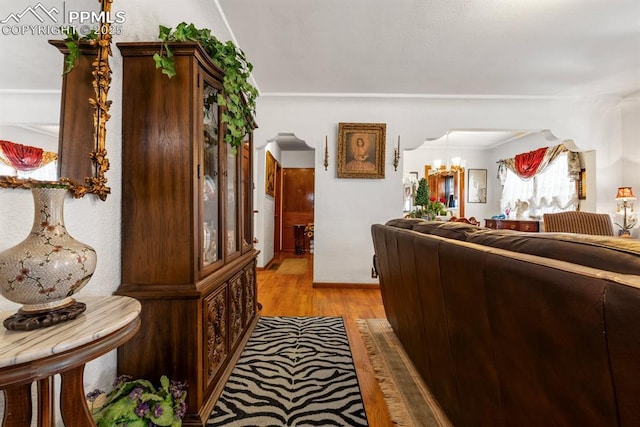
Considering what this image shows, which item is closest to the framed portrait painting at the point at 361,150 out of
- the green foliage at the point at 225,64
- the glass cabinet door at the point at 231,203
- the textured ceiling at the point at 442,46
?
the textured ceiling at the point at 442,46

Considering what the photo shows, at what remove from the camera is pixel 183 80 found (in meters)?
1.35

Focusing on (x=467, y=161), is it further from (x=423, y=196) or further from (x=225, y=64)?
(x=225, y=64)

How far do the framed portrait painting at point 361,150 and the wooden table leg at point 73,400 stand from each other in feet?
10.9

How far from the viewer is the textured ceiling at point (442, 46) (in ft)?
7.36

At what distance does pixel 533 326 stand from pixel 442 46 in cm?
287

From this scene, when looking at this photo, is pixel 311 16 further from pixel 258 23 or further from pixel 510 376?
pixel 510 376

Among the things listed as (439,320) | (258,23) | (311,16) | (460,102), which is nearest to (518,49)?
(460,102)

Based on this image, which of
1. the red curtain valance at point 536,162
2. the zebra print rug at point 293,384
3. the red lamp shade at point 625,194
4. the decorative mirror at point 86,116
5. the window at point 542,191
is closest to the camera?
the decorative mirror at point 86,116

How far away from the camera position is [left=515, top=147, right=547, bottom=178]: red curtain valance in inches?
223

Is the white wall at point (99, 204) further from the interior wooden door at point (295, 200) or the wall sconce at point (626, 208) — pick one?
the interior wooden door at point (295, 200)

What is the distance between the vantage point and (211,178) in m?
1.60

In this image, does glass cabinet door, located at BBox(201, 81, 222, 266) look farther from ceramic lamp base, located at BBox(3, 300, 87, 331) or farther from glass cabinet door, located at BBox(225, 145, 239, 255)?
ceramic lamp base, located at BBox(3, 300, 87, 331)

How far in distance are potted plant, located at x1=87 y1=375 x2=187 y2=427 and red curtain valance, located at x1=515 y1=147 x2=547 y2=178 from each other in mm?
6873

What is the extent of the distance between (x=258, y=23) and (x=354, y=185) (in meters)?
2.16
